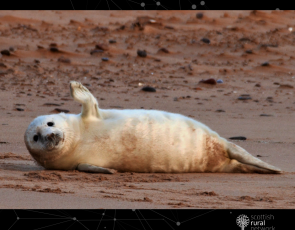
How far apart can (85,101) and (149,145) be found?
629mm

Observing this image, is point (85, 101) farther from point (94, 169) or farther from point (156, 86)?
point (156, 86)

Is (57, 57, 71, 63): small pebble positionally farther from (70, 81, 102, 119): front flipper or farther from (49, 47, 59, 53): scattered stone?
(70, 81, 102, 119): front flipper

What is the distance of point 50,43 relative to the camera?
13047 mm

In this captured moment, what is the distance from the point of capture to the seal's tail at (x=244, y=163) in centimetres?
487

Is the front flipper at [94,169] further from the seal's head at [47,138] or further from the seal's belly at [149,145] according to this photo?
the seal's head at [47,138]

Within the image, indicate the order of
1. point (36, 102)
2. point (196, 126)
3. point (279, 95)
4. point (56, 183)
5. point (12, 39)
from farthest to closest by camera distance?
point (12, 39) < point (279, 95) < point (36, 102) < point (196, 126) < point (56, 183)

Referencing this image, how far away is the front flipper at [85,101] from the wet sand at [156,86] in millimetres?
515

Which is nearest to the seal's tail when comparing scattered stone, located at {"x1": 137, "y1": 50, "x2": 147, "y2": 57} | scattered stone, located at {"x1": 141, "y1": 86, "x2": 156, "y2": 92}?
scattered stone, located at {"x1": 141, "y1": 86, "x2": 156, "y2": 92}

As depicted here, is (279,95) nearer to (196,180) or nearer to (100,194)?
(196,180)

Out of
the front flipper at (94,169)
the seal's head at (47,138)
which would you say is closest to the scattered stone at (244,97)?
the front flipper at (94,169)

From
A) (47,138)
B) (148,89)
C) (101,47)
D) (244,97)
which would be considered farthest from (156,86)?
(47,138)

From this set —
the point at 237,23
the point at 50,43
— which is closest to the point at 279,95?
the point at 50,43

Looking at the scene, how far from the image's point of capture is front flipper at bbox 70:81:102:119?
4695 mm

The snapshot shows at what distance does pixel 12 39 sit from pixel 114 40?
234 cm
